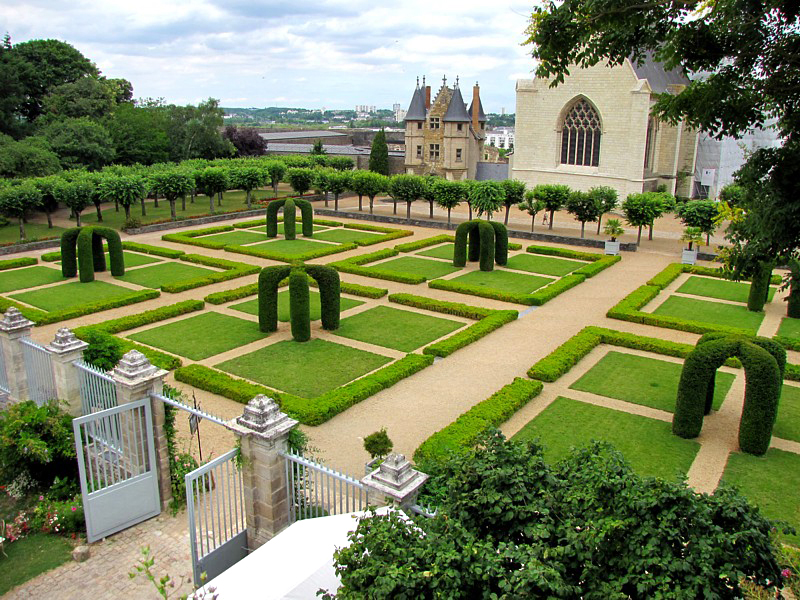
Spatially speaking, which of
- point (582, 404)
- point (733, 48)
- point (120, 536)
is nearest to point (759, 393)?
point (582, 404)

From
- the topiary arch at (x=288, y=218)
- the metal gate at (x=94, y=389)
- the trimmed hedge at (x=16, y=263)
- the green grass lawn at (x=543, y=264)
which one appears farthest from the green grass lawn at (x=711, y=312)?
the trimmed hedge at (x=16, y=263)

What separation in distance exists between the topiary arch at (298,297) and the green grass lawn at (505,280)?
357 inches

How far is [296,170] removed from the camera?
52.1m

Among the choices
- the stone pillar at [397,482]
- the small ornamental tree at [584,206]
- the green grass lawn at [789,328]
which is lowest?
the green grass lawn at [789,328]

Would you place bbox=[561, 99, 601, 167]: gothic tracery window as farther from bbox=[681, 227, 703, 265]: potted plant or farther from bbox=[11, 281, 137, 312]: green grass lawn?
bbox=[11, 281, 137, 312]: green grass lawn

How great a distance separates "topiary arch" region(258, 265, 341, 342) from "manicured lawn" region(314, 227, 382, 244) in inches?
657

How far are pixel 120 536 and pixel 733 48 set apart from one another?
12943mm

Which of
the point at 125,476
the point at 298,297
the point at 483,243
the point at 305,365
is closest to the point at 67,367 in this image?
the point at 125,476

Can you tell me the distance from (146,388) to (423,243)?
28.1m

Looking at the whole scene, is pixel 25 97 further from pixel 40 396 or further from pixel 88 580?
pixel 88 580

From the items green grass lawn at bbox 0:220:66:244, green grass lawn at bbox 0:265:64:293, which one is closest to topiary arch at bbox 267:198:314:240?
green grass lawn at bbox 0:265:64:293

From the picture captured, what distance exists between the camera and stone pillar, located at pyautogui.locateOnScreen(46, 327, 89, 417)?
41.6 ft

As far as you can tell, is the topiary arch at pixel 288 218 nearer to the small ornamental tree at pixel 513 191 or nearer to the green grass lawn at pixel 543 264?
the green grass lawn at pixel 543 264

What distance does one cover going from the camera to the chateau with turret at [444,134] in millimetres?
64500
